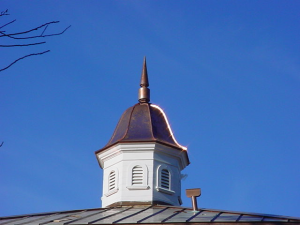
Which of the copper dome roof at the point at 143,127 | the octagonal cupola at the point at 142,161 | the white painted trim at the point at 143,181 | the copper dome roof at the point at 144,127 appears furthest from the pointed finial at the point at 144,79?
the white painted trim at the point at 143,181

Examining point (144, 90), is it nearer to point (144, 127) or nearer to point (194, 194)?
point (144, 127)

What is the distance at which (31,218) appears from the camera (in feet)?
80.6

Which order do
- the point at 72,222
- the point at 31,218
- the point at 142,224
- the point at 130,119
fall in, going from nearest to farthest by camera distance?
the point at 142,224, the point at 72,222, the point at 31,218, the point at 130,119

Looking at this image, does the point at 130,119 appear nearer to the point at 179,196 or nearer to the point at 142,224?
the point at 179,196

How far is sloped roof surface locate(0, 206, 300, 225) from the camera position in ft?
66.6

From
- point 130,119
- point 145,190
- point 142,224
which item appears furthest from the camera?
point 130,119

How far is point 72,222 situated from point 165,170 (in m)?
8.86

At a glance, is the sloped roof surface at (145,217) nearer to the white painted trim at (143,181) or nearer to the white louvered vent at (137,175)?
the white painted trim at (143,181)

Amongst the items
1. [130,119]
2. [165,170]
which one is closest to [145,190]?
[165,170]

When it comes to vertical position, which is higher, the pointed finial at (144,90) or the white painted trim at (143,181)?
the pointed finial at (144,90)

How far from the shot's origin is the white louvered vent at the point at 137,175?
2886 cm

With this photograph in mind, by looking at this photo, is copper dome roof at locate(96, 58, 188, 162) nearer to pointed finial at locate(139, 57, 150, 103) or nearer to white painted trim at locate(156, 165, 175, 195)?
pointed finial at locate(139, 57, 150, 103)

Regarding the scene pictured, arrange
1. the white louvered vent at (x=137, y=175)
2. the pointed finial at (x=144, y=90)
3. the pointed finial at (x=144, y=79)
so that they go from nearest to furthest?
the white louvered vent at (x=137, y=175) < the pointed finial at (x=144, y=90) < the pointed finial at (x=144, y=79)

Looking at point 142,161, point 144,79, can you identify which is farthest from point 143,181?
point 144,79
